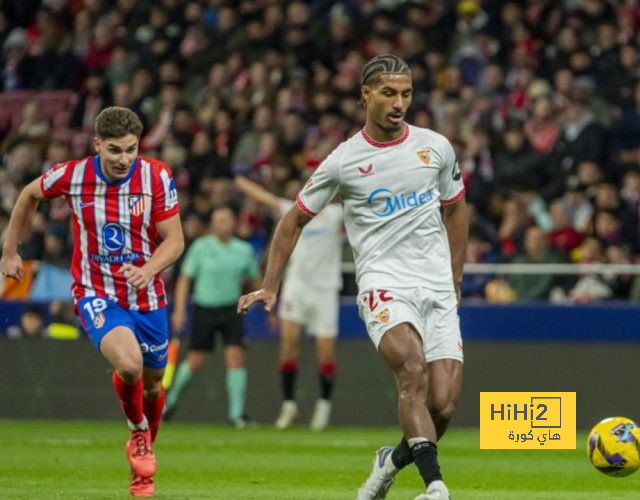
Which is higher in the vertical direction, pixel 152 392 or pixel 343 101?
pixel 343 101

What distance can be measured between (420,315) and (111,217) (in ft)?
7.16

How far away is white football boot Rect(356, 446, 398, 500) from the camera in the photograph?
331 inches

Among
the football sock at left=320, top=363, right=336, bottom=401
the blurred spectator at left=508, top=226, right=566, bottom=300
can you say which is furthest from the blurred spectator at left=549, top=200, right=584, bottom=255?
the football sock at left=320, top=363, right=336, bottom=401

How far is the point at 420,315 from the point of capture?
8.43m

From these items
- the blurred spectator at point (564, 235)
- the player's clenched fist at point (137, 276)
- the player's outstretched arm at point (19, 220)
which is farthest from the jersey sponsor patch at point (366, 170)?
the blurred spectator at point (564, 235)

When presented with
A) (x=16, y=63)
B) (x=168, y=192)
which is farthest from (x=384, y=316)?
(x=16, y=63)

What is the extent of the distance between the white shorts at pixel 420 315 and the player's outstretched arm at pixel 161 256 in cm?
144

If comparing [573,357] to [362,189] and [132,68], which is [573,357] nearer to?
[362,189]

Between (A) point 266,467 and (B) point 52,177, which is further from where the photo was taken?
(A) point 266,467

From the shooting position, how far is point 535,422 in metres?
10.9

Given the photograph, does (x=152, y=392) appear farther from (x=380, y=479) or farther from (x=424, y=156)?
(x=424, y=156)

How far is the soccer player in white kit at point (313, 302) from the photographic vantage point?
16250 mm

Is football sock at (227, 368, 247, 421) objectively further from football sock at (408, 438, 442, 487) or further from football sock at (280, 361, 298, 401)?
football sock at (408, 438, 442, 487)

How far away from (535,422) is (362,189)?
10.0 feet
